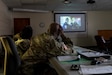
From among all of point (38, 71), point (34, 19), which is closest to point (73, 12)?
point (34, 19)

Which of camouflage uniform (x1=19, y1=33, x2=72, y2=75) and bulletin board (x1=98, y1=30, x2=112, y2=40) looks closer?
camouflage uniform (x1=19, y1=33, x2=72, y2=75)

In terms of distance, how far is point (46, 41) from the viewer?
217cm

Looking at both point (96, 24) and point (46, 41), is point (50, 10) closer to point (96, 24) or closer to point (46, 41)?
point (96, 24)

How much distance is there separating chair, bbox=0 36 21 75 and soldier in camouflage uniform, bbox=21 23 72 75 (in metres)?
0.10

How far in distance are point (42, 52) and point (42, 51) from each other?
0.01m

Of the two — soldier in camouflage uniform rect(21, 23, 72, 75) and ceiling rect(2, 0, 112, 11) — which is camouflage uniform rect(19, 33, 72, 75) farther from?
ceiling rect(2, 0, 112, 11)

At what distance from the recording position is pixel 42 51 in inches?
86.5

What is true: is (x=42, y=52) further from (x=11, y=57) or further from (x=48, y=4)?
(x=48, y=4)

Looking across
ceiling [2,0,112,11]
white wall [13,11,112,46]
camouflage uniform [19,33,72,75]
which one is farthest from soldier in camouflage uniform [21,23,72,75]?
white wall [13,11,112,46]

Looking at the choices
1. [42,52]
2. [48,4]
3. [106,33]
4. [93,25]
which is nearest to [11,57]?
[42,52]

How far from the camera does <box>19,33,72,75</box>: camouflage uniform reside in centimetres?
215

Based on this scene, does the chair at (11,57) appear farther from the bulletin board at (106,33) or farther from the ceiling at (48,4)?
the bulletin board at (106,33)

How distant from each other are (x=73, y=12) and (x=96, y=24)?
1.49 meters

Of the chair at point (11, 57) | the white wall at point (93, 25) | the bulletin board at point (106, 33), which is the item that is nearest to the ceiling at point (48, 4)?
the white wall at point (93, 25)
